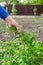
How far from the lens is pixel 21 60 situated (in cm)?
234

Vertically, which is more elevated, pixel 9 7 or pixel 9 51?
pixel 9 51

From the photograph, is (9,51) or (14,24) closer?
(14,24)

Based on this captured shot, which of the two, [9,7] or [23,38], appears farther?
[9,7]

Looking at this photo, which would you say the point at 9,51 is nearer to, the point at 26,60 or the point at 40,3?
the point at 26,60

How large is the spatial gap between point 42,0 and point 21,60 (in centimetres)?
2484

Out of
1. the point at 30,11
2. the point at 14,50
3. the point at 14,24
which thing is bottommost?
the point at 30,11

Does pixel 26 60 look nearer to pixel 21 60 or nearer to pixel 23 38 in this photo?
pixel 21 60

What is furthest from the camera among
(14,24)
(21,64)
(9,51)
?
(9,51)

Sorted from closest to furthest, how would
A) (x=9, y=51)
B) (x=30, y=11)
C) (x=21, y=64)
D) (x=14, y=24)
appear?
(x=21, y=64) < (x=14, y=24) < (x=9, y=51) < (x=30, y=11)

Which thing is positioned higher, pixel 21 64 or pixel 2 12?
pixel 2 12

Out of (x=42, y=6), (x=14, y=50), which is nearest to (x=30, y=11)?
(x=42, y=6)

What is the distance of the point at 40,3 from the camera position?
2750cm

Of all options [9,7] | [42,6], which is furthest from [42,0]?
[9,7]

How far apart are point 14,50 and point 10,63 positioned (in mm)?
394
